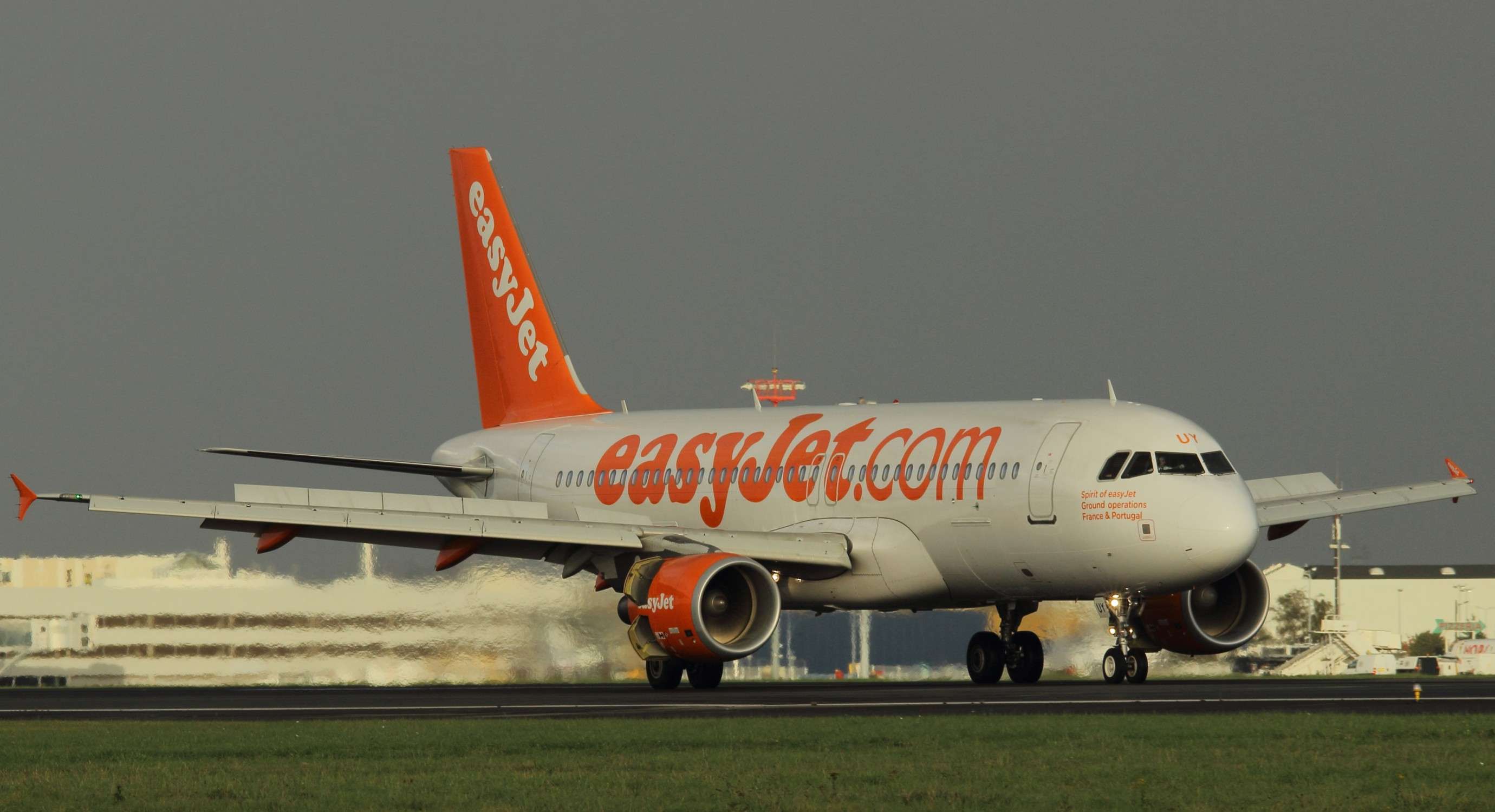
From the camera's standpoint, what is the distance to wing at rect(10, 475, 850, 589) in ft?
98.4

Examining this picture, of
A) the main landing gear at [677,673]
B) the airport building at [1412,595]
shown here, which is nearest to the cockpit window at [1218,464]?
the main landing gear at [677,673]

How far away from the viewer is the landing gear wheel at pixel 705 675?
103ft

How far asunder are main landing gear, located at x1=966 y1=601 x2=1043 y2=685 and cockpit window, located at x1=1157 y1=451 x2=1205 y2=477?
14.5 feet

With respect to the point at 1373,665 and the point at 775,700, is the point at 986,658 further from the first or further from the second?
the point at 1373,665

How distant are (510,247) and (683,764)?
1107 inches

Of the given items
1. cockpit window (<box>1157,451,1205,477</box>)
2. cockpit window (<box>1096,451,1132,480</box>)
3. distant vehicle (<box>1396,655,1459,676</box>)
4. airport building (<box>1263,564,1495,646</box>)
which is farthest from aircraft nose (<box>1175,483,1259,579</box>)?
airport building (<box>1263,564,1495,646</box>)

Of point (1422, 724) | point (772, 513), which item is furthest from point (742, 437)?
point (1422, 724)

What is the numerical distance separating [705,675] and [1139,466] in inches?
282

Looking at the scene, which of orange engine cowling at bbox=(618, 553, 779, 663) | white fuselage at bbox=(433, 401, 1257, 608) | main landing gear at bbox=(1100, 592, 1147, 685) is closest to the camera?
white fuselage at bbox=(433, 401, 1257, 608)

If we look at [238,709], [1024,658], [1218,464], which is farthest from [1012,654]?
[238,709]

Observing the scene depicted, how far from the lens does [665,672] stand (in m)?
31.3

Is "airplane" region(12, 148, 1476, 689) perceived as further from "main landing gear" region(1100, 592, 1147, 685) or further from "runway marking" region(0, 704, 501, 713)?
"runway marking" region(0, 704, 501, 713)

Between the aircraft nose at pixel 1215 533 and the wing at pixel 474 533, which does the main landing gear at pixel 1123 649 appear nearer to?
the aircraft nose at pixel 1215 533

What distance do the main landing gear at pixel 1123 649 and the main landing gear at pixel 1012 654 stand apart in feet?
8.77
